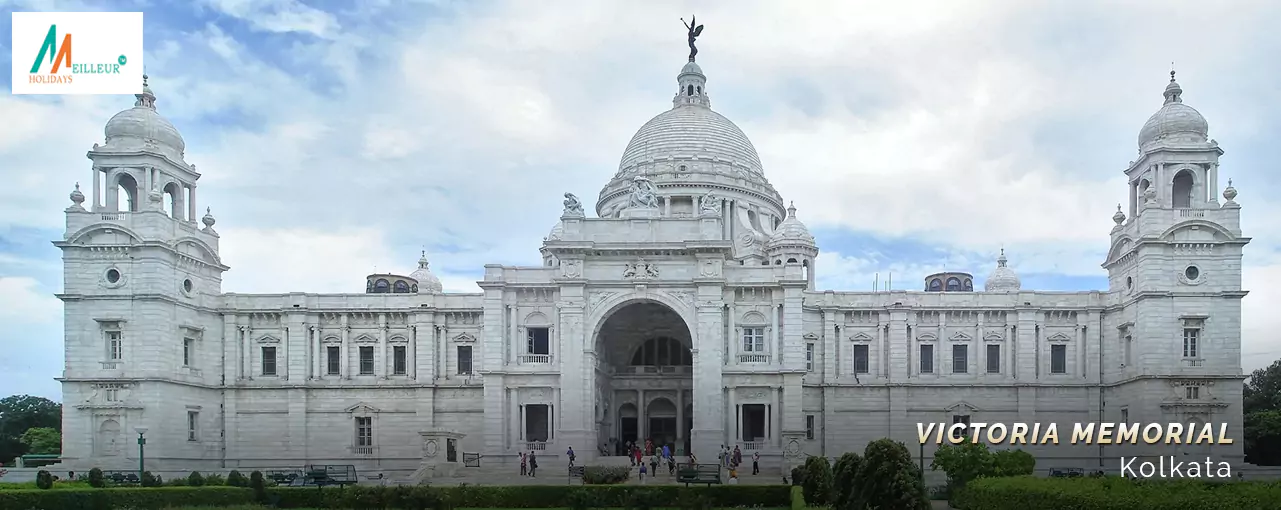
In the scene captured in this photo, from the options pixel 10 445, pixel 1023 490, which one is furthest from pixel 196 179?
pixel 1023 490

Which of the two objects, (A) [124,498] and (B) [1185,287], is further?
(B) [1185,287]

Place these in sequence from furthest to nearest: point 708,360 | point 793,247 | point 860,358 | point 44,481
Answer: point 793,247 → point 860,358 → point 708,360 → point 44,481

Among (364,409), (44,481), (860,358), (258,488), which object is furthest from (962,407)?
(44,481)

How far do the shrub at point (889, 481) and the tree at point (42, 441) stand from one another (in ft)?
205

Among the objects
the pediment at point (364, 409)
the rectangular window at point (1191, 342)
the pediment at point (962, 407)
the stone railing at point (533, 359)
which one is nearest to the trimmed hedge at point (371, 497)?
the stone railing at point (533, 359)

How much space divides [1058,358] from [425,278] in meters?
48.8

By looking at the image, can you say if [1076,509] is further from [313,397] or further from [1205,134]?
[313,397]

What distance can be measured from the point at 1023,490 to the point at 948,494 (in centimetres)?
1025

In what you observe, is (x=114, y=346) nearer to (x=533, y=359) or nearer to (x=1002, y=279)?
(x=533, y=359)

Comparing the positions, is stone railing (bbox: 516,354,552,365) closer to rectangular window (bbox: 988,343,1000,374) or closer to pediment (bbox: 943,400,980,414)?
pediment (bbox: 943,400,980,414)

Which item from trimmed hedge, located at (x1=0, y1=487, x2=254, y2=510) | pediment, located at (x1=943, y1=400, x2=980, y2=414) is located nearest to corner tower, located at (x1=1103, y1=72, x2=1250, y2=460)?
pediment, located at (x1=943, y1=400, x2=980, y2=414)

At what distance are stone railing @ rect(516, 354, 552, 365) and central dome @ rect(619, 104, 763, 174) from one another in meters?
25.5

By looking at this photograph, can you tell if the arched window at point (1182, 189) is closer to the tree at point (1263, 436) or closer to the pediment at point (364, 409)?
the tree at point (1263, 436)

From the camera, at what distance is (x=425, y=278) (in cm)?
8194
